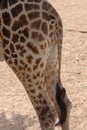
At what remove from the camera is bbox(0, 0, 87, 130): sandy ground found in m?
3.98

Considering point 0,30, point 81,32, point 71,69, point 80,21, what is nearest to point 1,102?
point 71,69

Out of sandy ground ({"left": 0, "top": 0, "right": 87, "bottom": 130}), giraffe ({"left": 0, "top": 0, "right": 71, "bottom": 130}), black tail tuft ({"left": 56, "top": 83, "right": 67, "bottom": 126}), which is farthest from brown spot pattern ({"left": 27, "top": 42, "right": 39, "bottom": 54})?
sandy ground ({"left": 0, "top": 0, "right": 87, "bottom": 130})

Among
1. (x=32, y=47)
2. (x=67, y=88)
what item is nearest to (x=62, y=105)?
(x=32, y=47)

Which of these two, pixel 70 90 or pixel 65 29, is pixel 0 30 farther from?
pixel 65 29

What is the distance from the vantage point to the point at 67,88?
15.1 feet

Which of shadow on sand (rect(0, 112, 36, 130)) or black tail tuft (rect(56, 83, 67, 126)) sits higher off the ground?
black tail tuft (rect(56, 83, 67, 126))

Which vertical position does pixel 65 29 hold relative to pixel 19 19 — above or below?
below

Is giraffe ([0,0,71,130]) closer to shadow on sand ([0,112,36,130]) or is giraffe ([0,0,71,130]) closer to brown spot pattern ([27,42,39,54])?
brown spot pattern ([27,42,39,54])

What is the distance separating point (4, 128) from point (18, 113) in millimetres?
319

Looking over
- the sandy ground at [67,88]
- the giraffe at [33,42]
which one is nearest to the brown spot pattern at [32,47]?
the giraffe at [33,42]

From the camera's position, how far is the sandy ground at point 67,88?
13.0 feet

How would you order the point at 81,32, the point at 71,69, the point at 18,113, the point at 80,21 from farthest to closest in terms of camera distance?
the point at 80,21 → the point at 81,32 → the point at 71,69 → the point at 18,113

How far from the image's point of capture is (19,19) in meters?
2.87

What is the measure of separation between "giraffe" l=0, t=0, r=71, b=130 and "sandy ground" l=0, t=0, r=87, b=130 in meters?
0.78
